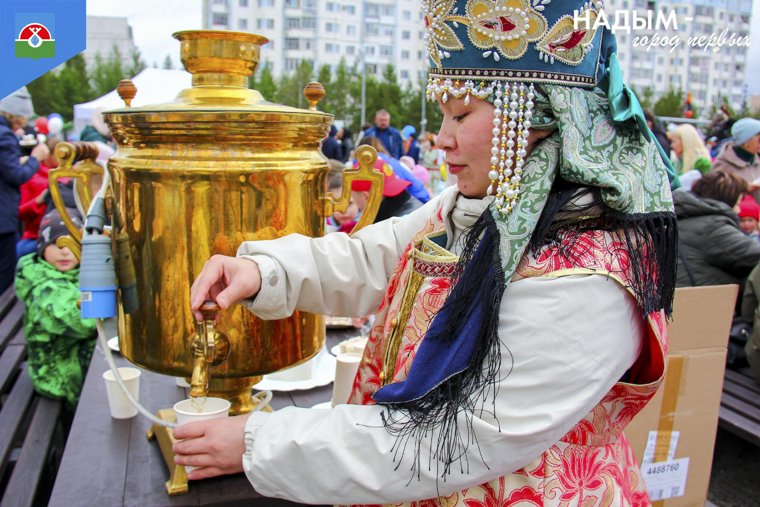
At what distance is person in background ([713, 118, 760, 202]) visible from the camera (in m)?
5.76

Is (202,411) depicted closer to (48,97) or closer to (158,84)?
(158,84)

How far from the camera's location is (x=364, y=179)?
1.75 meters

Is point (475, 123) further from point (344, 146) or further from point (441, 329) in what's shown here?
point (344, 146)

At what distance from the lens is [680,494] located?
233 centimetres

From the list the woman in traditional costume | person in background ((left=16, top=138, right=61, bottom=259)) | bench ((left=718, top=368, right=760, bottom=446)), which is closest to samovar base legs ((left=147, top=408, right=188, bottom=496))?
the woman in traditional costume

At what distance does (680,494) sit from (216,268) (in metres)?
1.89

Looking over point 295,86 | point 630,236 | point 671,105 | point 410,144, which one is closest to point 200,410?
point 630,236

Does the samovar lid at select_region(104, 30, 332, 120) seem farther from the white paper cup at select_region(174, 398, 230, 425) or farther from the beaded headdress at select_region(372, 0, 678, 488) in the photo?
the white paper cup at select_region(174, 398, 230, 425)

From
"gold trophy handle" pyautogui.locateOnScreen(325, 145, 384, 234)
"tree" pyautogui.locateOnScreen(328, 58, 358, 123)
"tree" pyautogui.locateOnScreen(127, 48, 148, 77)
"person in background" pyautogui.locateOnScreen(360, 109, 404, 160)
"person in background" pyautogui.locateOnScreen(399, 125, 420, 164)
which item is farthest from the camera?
"tree" pyautogui.locateOnScreen(328, 58, 358, 123)

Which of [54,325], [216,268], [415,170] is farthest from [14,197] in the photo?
[216,268]

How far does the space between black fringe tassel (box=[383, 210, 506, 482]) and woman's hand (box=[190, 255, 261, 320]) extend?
375mm

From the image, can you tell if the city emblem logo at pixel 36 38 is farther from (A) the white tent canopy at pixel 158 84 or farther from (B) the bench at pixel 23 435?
(A) the white tent canopy at pixel 158 84

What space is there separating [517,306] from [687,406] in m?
1.42

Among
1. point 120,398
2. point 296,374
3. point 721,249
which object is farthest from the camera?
point 721,249
